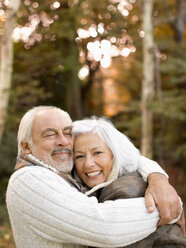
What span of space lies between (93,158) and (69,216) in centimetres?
54

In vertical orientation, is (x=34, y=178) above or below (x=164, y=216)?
above

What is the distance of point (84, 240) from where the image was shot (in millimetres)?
1912

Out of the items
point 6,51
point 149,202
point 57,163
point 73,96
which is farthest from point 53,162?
point 73,96

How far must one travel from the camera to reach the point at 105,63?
15.6 m

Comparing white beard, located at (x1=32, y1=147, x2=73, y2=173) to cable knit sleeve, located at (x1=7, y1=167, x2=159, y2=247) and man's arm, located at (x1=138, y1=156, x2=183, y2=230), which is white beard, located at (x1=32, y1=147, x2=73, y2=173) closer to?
cable knit sleeve, located at (x1=7, y1=167, x2=159, y2=247)

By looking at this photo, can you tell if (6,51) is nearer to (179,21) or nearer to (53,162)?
(53,162)

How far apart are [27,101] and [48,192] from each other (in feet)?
32.7

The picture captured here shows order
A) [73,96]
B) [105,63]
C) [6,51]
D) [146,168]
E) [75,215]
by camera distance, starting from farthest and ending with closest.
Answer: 1. [105,63]
2. [73,96]
3. [6,51]
4. [146,168]
5. [75,215]

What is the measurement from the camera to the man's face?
7.84 ft

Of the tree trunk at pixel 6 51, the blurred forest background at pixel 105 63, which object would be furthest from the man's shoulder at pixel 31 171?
the blurred forest background at pixel 105 63

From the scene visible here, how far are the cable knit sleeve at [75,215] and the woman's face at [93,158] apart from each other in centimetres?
40

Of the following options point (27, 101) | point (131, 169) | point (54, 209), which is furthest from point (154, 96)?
point (54, 209)

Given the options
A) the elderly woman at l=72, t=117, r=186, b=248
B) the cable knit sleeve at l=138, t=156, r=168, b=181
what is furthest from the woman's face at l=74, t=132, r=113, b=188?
the cable knit sleeve at l=138, t=156, r=168, b=181

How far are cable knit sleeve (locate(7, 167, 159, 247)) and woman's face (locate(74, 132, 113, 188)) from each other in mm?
401
